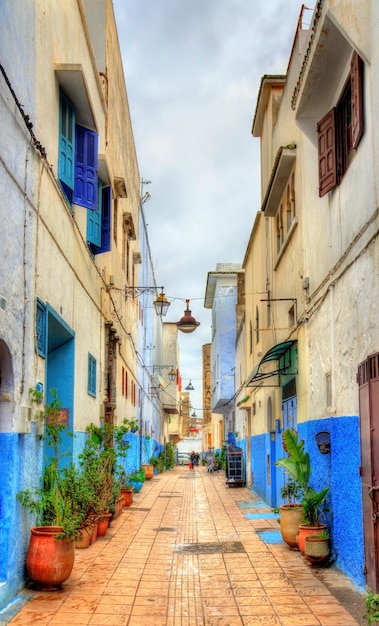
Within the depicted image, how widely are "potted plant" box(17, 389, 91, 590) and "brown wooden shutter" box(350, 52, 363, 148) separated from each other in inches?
185

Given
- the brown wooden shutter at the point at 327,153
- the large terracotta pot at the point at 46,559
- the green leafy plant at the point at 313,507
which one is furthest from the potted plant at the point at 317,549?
the brown wooden shutter at the point at 327,153

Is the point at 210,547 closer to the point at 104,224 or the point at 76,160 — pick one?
the point at 76,160

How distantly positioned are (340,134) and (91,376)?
6797 mm

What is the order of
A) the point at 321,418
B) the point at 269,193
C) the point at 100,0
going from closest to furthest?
1. the point at 321,418
2. the point at 269,193
3. the point at 100,0

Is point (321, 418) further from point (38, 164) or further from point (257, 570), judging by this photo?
point (38, 164)

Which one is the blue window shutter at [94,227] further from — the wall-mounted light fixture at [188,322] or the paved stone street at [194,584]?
the wall-mounted light fixture at [188,322]

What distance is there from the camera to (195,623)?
6656 millimetres

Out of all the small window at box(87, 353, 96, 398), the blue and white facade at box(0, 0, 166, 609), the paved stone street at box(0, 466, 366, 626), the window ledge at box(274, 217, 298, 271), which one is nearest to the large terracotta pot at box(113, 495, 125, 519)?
the paved stone street at box(0, 466, 366, 626)

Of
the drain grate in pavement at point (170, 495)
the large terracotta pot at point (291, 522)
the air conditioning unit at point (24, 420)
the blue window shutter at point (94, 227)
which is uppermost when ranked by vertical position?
the blue window shutter at point (94, 227)

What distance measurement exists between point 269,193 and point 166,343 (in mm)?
36327

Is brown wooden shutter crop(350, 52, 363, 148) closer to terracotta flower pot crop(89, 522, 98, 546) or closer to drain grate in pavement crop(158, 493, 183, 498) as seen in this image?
terracotta flower pot crop(89, 522, 98, 546)

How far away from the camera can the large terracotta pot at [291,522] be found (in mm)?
10250

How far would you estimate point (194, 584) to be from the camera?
8.25 m

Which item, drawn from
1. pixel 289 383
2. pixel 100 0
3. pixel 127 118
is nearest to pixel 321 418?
pixel 289 383
